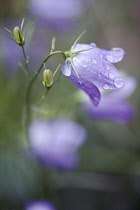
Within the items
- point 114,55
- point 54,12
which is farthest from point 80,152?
point 114,55

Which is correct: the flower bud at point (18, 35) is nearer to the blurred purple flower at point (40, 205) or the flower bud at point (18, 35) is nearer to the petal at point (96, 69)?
the petal at point (96, 69)

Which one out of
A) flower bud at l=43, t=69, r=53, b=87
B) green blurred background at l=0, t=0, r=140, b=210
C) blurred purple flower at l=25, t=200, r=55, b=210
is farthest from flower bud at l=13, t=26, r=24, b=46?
blurred purple flower at l=25, t=200, r=55, b=210

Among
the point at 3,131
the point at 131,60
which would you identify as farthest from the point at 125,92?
the point at 131,60

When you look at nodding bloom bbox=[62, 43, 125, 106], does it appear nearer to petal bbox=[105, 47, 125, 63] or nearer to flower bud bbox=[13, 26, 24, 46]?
petal bbox=[105, 47, 125, 63]

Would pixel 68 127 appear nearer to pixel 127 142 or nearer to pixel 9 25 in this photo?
pixel 127 142

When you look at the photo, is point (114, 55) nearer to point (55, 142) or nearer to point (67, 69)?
point (67, 69)

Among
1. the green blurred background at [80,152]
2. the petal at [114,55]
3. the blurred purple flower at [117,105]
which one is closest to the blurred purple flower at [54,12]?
the green blurred background at [80,152]
